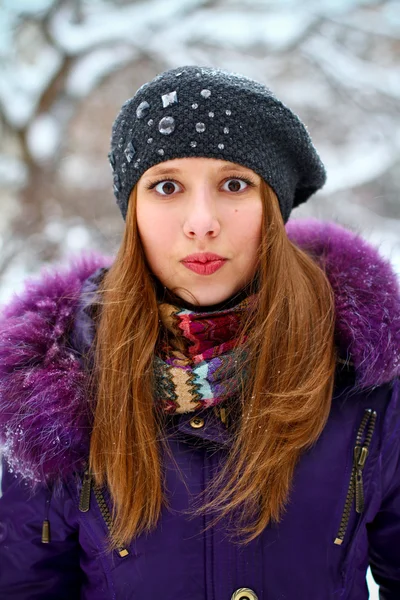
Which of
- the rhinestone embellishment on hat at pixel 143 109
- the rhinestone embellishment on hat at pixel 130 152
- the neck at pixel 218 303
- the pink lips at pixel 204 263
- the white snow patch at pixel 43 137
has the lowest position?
the neck at pixel 218 303

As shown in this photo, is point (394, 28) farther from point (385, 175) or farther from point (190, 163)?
point (190, 163)

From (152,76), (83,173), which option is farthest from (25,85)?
(152,76)

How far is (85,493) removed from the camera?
1040 millimetres

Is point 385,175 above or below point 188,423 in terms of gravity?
above

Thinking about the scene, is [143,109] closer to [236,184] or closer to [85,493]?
[236,184]

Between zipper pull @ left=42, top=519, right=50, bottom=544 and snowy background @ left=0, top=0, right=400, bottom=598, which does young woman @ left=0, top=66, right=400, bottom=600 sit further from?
snowy background @ left=0, top=0, right=400, bottom=598

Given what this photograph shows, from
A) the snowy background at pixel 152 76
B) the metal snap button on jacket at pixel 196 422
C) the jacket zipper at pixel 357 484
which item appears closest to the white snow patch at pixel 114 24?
the snowy background at pixel 152 76

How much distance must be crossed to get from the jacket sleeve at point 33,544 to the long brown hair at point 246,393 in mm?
125

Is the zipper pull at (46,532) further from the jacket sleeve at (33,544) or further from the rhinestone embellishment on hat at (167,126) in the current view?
the rhinestone embellishment on hat at (167,126)

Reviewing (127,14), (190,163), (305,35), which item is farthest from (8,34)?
(190,163)

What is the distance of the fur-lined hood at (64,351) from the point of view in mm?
1020

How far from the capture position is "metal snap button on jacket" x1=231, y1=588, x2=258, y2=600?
96cm

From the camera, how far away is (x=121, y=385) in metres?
1.07

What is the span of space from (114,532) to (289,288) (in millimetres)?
612
